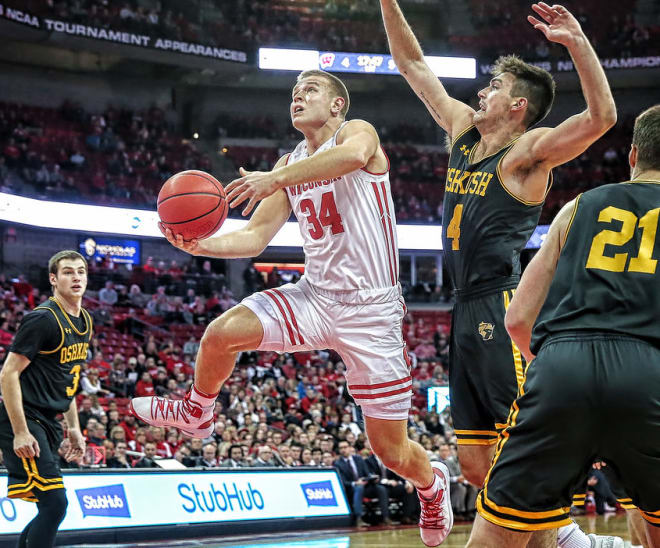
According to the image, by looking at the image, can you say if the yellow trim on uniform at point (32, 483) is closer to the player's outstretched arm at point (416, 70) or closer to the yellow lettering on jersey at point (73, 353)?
the yellow lettering on jersey at point (73, 353)

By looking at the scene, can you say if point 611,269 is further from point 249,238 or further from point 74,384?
point 74,384

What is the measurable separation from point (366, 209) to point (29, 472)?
3.06 m

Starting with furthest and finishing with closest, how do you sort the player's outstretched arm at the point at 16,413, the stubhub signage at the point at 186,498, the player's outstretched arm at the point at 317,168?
the stubhub signage at the point at 186,498 < the player's outstretched arm at the point at 16,413 < the player's outstretched arm at the point at 317,168

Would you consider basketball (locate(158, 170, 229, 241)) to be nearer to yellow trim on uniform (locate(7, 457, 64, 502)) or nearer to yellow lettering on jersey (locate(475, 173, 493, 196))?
yellow lettering on jersey (locate(475, 173, 493, 196))

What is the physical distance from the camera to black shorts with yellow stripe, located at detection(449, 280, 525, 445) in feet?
14.8

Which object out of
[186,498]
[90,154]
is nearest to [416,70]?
[186,498]

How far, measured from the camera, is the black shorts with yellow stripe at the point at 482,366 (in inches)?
178

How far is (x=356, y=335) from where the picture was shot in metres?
5.14

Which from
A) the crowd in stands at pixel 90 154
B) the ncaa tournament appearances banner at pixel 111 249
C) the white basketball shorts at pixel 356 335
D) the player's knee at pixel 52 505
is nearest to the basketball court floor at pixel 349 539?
the player's knee at pixel 52 505

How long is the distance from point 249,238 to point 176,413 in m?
1.16

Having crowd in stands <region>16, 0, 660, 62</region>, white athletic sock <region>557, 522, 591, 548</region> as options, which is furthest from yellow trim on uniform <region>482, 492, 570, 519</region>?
crowd in stands <region>16, 0, 660, 62</region>

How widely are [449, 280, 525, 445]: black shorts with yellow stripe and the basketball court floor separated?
5.17m

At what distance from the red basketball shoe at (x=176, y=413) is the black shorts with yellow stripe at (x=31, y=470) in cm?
122

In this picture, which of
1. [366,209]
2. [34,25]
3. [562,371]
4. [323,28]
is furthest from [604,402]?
[323,28]
